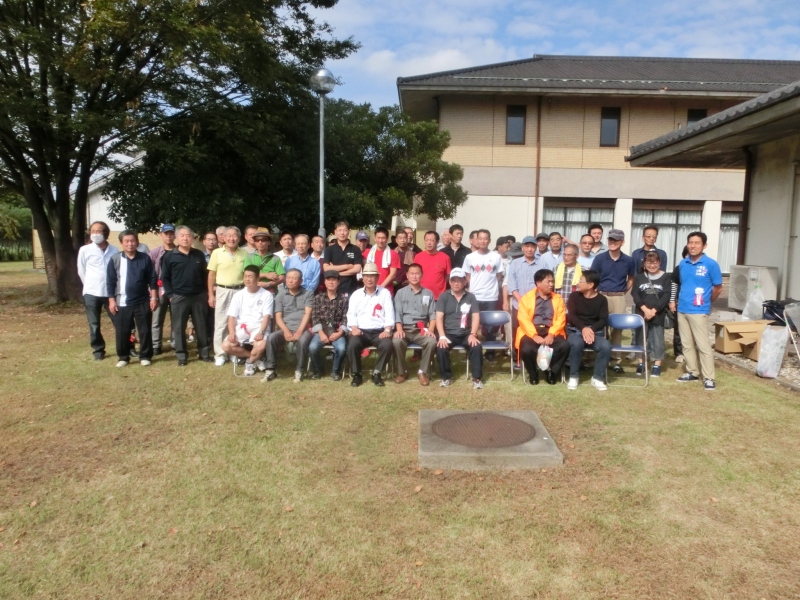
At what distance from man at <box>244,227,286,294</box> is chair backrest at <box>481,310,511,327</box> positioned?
9.02 ft

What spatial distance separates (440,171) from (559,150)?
610 centimetres

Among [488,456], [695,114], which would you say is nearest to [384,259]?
[488,456]

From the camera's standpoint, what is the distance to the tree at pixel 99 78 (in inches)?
415

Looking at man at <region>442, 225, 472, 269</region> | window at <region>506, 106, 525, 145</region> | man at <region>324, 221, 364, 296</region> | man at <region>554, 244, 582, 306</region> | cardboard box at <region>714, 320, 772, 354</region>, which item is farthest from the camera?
window at <region>506, 106, 525, 145</region>

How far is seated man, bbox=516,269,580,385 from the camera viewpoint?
259 inches

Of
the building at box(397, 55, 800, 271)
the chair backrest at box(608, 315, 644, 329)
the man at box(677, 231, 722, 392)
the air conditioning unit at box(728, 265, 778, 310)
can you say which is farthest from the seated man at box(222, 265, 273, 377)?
the building at box(397, 55, 800, 271)

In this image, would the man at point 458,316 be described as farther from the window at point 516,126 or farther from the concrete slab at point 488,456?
the window at point 516,126

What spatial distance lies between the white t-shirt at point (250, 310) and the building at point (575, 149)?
514 inches

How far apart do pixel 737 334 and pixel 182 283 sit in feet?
25.0

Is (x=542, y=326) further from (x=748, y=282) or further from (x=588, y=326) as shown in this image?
(x=748, y=282)

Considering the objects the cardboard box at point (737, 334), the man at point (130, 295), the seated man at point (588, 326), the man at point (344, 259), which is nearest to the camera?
the seated man at point (588, 326)

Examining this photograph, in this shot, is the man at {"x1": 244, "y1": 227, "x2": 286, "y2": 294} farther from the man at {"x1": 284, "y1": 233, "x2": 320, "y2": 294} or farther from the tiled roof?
the tiled roof

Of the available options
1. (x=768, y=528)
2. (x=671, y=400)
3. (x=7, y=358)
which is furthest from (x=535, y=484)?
(x=7, y=358)

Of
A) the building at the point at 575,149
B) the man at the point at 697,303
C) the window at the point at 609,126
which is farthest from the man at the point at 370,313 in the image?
the window at the point at 609,126
